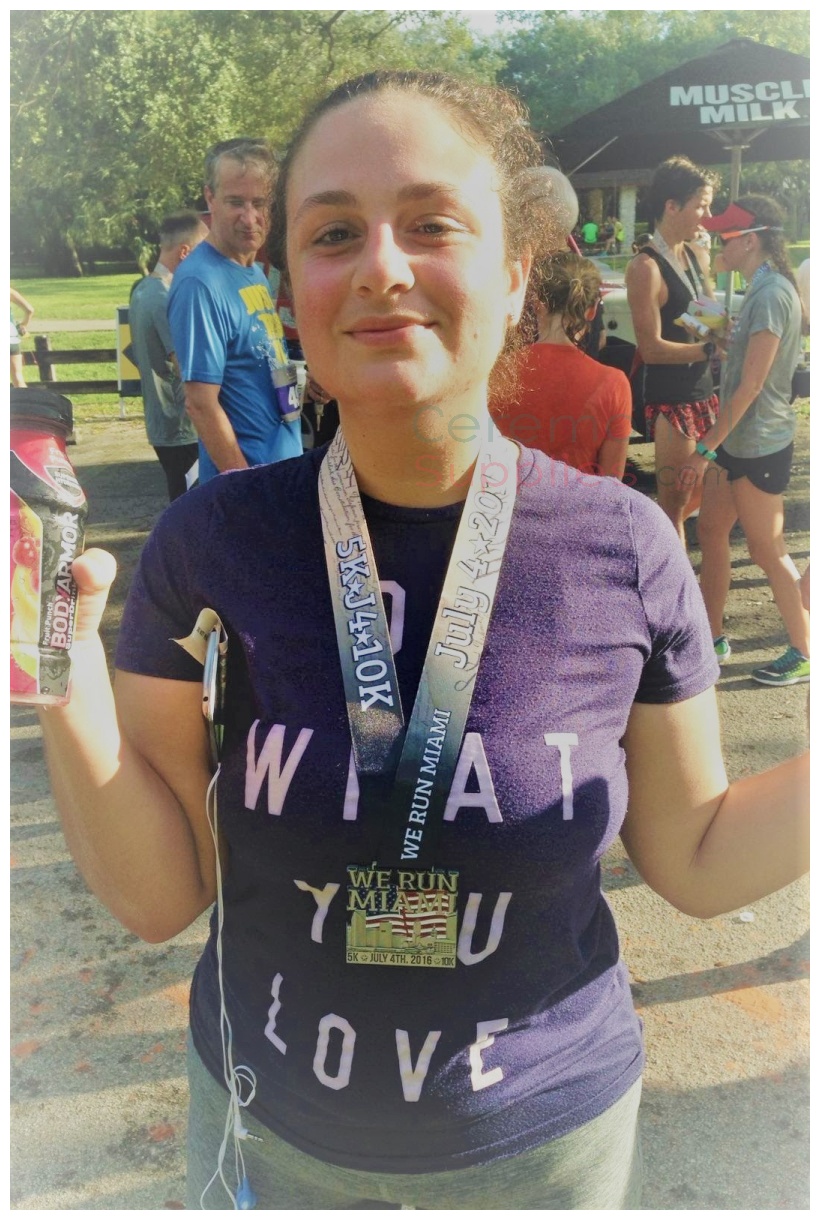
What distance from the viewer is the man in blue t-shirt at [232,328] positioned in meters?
3.95

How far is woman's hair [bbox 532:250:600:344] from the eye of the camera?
3.47 metres

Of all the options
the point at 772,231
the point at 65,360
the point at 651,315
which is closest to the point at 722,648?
the point at 651,315

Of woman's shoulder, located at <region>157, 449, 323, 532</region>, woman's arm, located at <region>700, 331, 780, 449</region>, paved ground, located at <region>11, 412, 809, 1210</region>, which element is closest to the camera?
woman's shoulder, located at <region>157, 449, 323, 532</region>

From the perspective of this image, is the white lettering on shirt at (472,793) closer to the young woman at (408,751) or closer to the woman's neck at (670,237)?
the young woman at (408,751)

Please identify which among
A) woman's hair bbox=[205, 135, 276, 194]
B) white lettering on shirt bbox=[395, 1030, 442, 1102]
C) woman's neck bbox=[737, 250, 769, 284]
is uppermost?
woman's hair bbox=[205, 135, 276, 194]

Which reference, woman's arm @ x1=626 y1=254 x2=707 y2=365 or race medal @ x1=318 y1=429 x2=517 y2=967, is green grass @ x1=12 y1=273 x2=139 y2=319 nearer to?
woman's arm @ x1=626 y1=254 x2=707 y2=365

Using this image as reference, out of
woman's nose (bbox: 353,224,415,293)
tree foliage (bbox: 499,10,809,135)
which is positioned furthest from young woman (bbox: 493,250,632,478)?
tree foliage (bbox: 499,10,809,135)

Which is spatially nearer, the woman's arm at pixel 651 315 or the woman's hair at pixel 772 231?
the woman's hair at pixel 772 231

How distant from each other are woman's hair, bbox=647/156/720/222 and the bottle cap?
4688 mm

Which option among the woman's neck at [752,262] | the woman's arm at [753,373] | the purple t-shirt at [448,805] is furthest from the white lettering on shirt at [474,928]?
the woman's neck at [752,262]

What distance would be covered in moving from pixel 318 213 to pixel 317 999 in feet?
3.08

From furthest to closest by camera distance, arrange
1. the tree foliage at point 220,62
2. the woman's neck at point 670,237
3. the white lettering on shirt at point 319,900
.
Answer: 1. the tree foliage at point 220,62
2. the woman's neck at point 670,237
3. the white lettering on shirt at point 319,900

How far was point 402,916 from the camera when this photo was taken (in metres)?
1.15

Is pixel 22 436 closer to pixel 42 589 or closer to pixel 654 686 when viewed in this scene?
pixel 42 589
